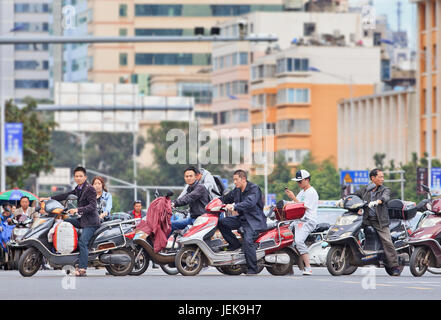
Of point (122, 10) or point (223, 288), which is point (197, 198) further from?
point (122, 10)

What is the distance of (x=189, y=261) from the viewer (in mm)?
24125

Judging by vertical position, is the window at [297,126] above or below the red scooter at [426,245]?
above

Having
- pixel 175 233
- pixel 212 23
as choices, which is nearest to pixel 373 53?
pixel 212 23

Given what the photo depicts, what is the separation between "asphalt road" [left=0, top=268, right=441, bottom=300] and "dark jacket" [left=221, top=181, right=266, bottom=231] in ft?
3.42

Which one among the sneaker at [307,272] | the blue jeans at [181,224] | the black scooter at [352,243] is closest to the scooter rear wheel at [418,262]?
the black scooter at [352,243]

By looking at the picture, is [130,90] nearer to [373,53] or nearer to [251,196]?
[373,53]

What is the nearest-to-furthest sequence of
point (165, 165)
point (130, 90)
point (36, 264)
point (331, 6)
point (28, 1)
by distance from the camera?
point (36, 264) → point (130, 90) → point (165, 165) → point (331, 6) → point (28, 1)

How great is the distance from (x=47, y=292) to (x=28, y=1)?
602ft

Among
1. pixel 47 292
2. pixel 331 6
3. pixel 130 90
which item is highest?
pixel 331 6

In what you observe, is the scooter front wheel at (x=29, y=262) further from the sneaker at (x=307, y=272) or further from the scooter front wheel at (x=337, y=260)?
the scooter front wheel at (x=337, y=260)

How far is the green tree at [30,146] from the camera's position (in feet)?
243

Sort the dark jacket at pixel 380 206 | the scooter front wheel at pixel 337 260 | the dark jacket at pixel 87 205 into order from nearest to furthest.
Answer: the dark jacket at pixel 87 205 < the dark jacket at pixel 380 206 < the scooter front wheel at pixel 337 260

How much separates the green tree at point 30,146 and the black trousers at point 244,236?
162ft
